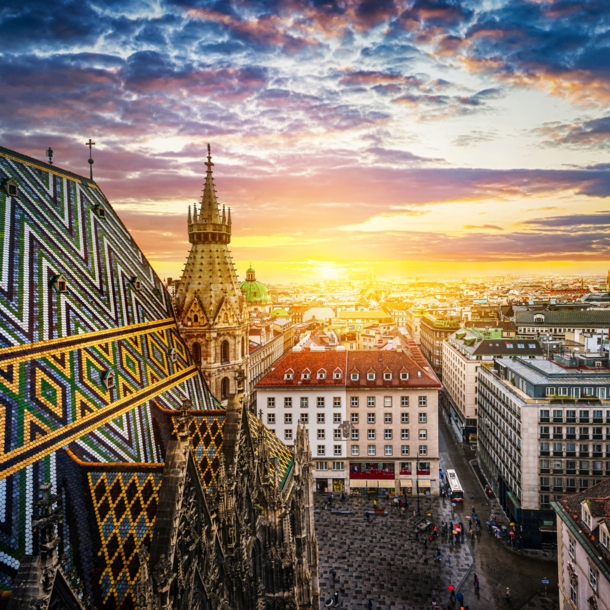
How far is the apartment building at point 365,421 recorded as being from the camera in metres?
59.1

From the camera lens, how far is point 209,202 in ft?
124

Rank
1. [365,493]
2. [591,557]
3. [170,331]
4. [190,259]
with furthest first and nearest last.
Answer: [365,493] < [190,259] < [170,331] < [591,557]

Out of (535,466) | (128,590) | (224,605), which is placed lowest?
(535,466)

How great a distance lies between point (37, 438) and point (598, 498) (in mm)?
33762

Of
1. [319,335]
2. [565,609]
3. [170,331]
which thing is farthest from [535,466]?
[319,335]

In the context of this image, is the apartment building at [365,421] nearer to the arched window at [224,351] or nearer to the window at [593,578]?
the arched window at [224,351]

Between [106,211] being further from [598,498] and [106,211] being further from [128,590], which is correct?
[598,498]

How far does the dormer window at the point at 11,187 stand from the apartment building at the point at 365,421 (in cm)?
4253

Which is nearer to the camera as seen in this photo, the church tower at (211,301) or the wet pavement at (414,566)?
the church tower at (211,301)

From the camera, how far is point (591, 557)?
96.8 feet

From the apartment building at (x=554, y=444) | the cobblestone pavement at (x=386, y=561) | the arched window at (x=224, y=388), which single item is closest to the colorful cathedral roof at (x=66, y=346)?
the arched window at (x=224, y=388)

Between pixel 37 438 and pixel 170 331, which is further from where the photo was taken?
pixel 170 331

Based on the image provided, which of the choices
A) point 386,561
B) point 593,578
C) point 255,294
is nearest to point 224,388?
point 386,561

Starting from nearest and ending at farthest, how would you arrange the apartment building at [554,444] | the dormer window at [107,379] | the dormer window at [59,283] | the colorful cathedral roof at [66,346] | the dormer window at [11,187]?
the colorful cathedral roof at [66,346]
the dormer window at [11,187]
the dormer window at [59,283]
the dormer window at [107,379]
the apartment building at [554,444]
